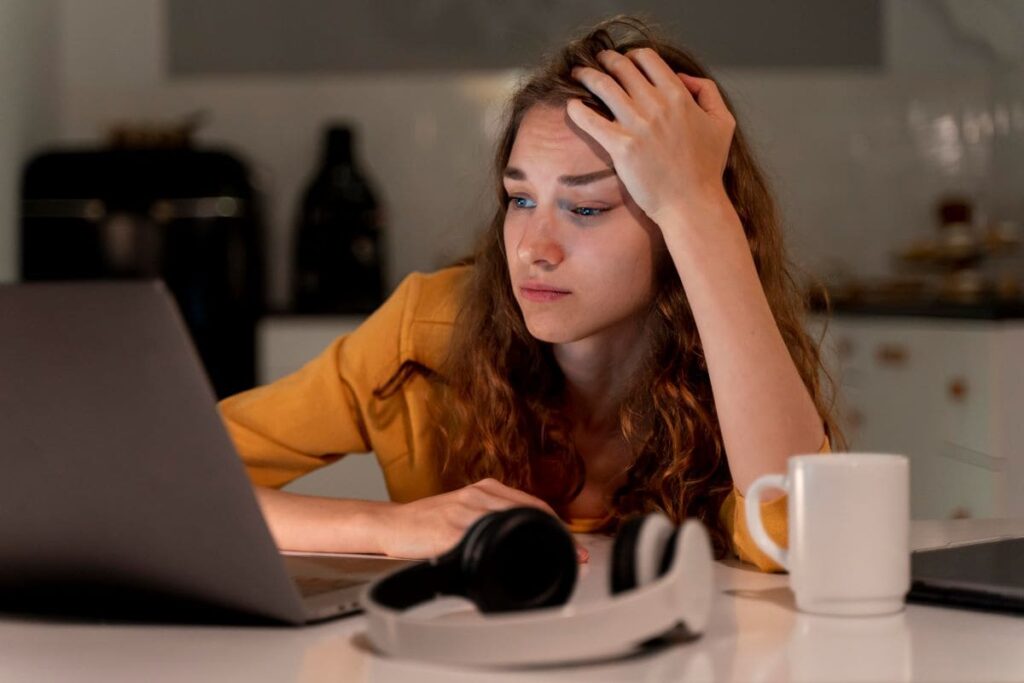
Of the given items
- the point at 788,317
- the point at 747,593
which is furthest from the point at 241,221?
the point at 747,593

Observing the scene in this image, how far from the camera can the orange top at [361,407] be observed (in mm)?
1541

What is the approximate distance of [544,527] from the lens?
848 millimetres

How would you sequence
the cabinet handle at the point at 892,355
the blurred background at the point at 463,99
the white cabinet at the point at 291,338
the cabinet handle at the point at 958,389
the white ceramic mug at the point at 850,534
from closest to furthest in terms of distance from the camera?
the white ceramic mug at the point at 850,534 < the cabinet handle at the point at 958,389 < the cabinet handle at the point at 892,355 < the white cabinet at the point at 291,338 < the blurred background at the point at 463,99

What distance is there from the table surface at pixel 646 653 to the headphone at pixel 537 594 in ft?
0.05

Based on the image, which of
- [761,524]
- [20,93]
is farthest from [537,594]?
[20,93]

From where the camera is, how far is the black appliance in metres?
3.81

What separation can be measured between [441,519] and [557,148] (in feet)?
1.29

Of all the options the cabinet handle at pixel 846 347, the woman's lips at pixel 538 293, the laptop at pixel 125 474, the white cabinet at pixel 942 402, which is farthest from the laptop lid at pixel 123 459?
the cabinet handle at pixel 846 347

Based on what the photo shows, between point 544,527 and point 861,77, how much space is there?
3.72 meters

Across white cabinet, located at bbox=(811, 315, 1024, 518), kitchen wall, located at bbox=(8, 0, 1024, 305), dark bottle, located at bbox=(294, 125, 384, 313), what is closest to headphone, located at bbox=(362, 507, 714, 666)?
white cabinet, located at bbox=(811, 315, 1024, 518)

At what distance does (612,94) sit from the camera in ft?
4.40

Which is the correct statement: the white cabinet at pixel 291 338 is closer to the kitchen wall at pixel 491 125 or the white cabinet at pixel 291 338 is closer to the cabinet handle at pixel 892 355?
the kitchen wall at pixel 491 125

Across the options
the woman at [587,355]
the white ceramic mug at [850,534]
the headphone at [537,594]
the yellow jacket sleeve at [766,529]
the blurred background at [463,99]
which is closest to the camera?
the headphone at [537,594]

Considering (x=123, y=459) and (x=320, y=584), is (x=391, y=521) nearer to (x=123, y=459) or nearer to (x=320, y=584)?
(x=320, y=584)
